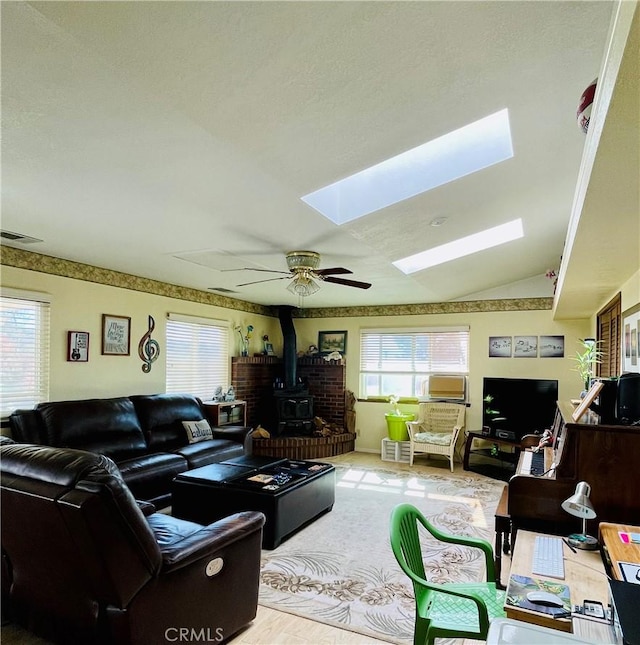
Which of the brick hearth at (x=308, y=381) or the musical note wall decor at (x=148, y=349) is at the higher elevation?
the musical note wall decor at (x=148, y=349)

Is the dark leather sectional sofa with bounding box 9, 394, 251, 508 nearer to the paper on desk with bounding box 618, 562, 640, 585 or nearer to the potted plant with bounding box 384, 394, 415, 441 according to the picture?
the potted plant with bounding box 384, 394, 415, 441

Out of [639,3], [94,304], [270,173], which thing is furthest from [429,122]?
[94,304]

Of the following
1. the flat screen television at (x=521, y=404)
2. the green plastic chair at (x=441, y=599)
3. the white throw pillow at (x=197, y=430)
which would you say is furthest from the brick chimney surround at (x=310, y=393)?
the green plastic chair at (x=441, y=599)

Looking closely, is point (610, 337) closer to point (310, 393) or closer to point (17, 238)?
point (310, 393)

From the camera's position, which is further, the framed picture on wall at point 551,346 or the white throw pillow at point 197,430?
the framed picture on wall at point 551,346

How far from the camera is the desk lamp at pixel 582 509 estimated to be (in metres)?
1.73

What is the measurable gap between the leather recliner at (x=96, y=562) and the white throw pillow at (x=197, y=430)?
9.17 ft

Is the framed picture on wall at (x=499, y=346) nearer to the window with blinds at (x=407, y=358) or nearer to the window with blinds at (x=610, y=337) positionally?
the window with blinds at (x=407, y=358)

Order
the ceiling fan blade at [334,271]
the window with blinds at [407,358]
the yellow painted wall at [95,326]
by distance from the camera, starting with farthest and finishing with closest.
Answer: the window with blinds at [407,358] < the yellow painted wall at [95,326] < the ceiling fan blade at [334,271]

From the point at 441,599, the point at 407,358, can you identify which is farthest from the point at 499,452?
the point at 441,599

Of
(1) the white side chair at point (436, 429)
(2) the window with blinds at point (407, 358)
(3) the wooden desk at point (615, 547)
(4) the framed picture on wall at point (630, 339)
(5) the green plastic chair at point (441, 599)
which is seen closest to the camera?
(3) the wooden desk at point (615, 547)

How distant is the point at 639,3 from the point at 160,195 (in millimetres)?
2517

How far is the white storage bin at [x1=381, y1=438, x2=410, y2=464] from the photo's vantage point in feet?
21.9

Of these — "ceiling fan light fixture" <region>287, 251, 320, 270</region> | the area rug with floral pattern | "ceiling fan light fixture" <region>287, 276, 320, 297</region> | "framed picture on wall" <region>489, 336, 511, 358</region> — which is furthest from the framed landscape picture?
"ceiling fan light fixture" <region>287, 251, 320, 270</region>
